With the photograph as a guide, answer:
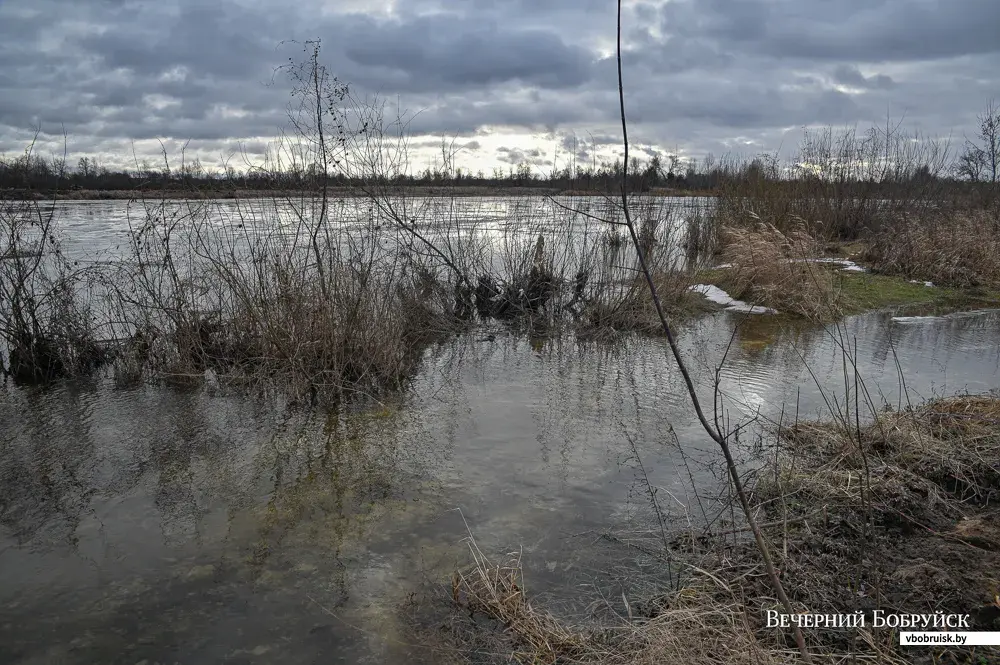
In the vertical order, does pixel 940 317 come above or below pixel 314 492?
above

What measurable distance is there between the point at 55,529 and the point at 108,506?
1.01 feet

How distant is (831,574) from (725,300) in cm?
816

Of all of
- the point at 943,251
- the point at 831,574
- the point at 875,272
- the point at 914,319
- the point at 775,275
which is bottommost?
the point at 831,574

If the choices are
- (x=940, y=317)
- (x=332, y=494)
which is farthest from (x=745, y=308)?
(x=332, y=494)

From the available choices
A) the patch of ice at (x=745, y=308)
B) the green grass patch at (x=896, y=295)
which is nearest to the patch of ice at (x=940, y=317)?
the green grass patch at (x=896, y=295)

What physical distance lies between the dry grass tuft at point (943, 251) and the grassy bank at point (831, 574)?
9580 millimetres

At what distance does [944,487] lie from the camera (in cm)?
384

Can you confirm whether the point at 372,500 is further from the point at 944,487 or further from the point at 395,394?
the point at 944,487

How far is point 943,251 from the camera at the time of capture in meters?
12.5

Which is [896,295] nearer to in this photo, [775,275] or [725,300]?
[775,275]

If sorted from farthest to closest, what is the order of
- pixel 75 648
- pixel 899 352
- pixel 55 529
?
1. pixel 899 352
2. pixel 55 529
3. pixel 75 648

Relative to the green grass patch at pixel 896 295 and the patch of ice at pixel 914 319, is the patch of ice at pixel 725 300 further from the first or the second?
the patch of ice at pixel 914 319

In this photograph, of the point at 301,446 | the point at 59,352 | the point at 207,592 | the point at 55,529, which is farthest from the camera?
the point at 59,352

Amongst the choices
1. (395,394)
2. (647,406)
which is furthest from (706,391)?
(395,394)
